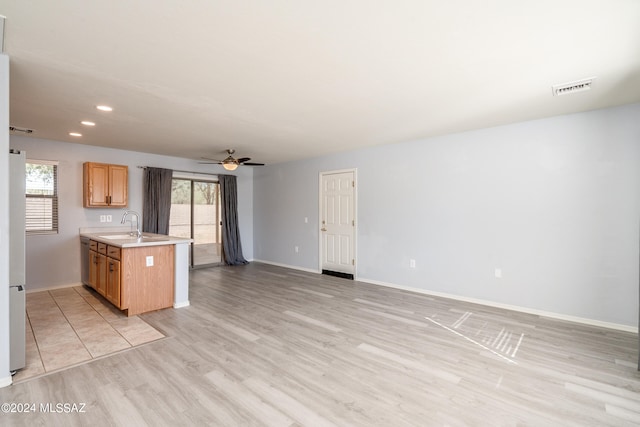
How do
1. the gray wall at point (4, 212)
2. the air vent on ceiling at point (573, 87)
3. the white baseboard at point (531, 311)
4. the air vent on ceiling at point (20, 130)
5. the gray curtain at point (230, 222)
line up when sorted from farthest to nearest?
1. the gray curtain at point (230, 222)
2. the air vent on ceiling at point (20, 130)
3. the white baseboard at point (531, 311)
4. the air vent on ceiling at point (573, 87)
5. the gray wall at point (4, 212)

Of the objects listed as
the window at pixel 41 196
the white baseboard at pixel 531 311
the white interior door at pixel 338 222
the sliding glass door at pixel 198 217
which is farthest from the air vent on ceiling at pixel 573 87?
the window at pixel 41 196

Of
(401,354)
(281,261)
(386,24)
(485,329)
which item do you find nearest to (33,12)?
(386,24)

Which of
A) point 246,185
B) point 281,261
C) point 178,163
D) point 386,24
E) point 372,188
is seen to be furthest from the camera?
point 246,185

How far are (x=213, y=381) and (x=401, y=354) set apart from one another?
169cm

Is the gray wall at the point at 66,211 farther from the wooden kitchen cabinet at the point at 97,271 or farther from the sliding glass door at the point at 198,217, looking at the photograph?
the sliding glass door at the point at 198,217

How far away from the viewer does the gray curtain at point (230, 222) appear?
23.9ft

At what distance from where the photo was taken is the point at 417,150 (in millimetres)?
4980

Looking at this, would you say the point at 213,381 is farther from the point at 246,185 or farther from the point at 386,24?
the point at 246,185

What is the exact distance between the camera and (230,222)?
24.2 feet

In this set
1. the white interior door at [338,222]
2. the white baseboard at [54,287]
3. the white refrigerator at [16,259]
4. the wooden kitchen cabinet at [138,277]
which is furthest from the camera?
the white interior door at [338,222]

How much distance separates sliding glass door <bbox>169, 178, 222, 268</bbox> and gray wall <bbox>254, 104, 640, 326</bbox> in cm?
361

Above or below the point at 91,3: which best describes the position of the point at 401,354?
below

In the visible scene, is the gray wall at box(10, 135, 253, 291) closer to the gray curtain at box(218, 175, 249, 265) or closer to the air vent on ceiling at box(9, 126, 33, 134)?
the air vent on ceiling at box(9, 126, 33, 134)

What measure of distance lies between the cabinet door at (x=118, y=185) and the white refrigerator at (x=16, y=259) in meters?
3.10
